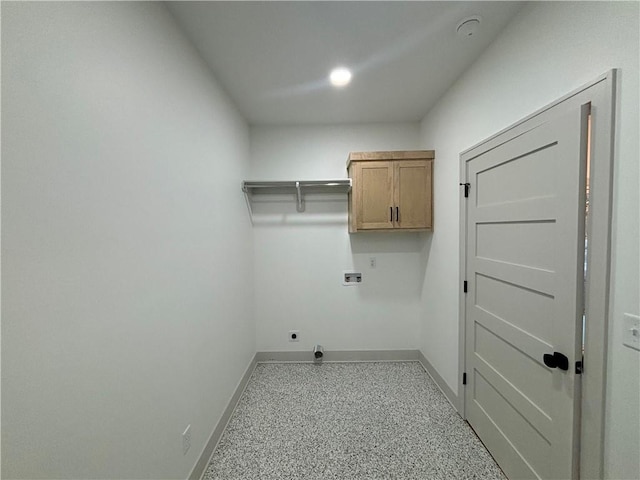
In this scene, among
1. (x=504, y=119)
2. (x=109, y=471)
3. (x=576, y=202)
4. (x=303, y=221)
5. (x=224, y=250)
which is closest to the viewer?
(x=109, y=471)

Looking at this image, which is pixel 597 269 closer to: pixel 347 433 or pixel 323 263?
pixel 347 433

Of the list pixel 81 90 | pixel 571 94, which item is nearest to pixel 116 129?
pixel 81 90

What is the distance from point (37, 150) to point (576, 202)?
208cm

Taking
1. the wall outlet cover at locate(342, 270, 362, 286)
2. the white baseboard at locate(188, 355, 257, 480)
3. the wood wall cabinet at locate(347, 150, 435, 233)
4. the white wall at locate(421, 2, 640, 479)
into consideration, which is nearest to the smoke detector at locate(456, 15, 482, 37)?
the white wall at locate(421, 2, 640, 479)

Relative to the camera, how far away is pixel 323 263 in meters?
2.97

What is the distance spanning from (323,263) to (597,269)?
2.26m

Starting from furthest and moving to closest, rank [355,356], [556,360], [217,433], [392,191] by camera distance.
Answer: [355,356], [392,191], [217,433], [556,360]

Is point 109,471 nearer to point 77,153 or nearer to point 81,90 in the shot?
point 77,153

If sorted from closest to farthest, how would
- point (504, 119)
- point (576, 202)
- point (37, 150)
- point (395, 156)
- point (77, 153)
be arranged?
1. point (37, 150)
2. point (77, 153)
3. point (576, 202)
4. point (504, 119)
5. point (395, 156)

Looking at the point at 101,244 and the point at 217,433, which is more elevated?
the point at 101,244

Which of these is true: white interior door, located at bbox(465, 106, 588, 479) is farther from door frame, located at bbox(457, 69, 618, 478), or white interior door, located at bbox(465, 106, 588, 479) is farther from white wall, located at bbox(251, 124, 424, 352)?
white wall, located at bbox(251, 124, 424, 352)

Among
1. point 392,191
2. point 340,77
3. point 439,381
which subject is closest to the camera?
point 340,77

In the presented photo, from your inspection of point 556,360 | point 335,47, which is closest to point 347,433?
point 556,360

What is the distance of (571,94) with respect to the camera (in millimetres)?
1124
